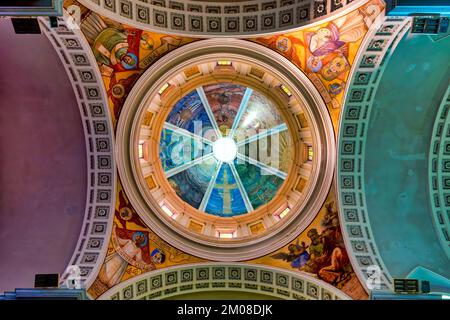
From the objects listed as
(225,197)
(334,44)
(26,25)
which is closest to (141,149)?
(225,197)

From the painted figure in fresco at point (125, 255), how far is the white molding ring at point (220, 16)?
615cm

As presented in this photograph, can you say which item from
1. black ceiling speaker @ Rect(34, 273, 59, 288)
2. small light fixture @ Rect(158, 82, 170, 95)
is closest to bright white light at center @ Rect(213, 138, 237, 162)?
small light fixture @ Rect(158, 82, 170, 95)

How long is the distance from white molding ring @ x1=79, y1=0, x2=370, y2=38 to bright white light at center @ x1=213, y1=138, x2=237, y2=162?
5.76 metres

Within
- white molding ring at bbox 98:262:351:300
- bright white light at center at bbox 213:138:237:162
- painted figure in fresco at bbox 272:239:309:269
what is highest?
bright white light at center at bbox 213:138:237:162

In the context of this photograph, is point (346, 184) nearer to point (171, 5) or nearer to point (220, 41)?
point (220, 41)

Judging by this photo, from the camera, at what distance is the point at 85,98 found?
487 inches

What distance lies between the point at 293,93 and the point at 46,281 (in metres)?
8.69

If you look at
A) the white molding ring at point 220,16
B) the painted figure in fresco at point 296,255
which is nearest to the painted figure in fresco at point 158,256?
the painted figure in fresco at point 296,255

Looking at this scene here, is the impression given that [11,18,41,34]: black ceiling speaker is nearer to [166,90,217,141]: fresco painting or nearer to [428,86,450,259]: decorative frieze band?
[166,90,217,141]: fresco painting

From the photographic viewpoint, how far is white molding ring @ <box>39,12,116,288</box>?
11.8 meters

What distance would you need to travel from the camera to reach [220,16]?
11945 mm

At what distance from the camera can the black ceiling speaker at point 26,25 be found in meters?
9.78

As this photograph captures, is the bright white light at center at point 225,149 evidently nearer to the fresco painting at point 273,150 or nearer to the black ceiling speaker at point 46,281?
the fresco painting at point 273,150
